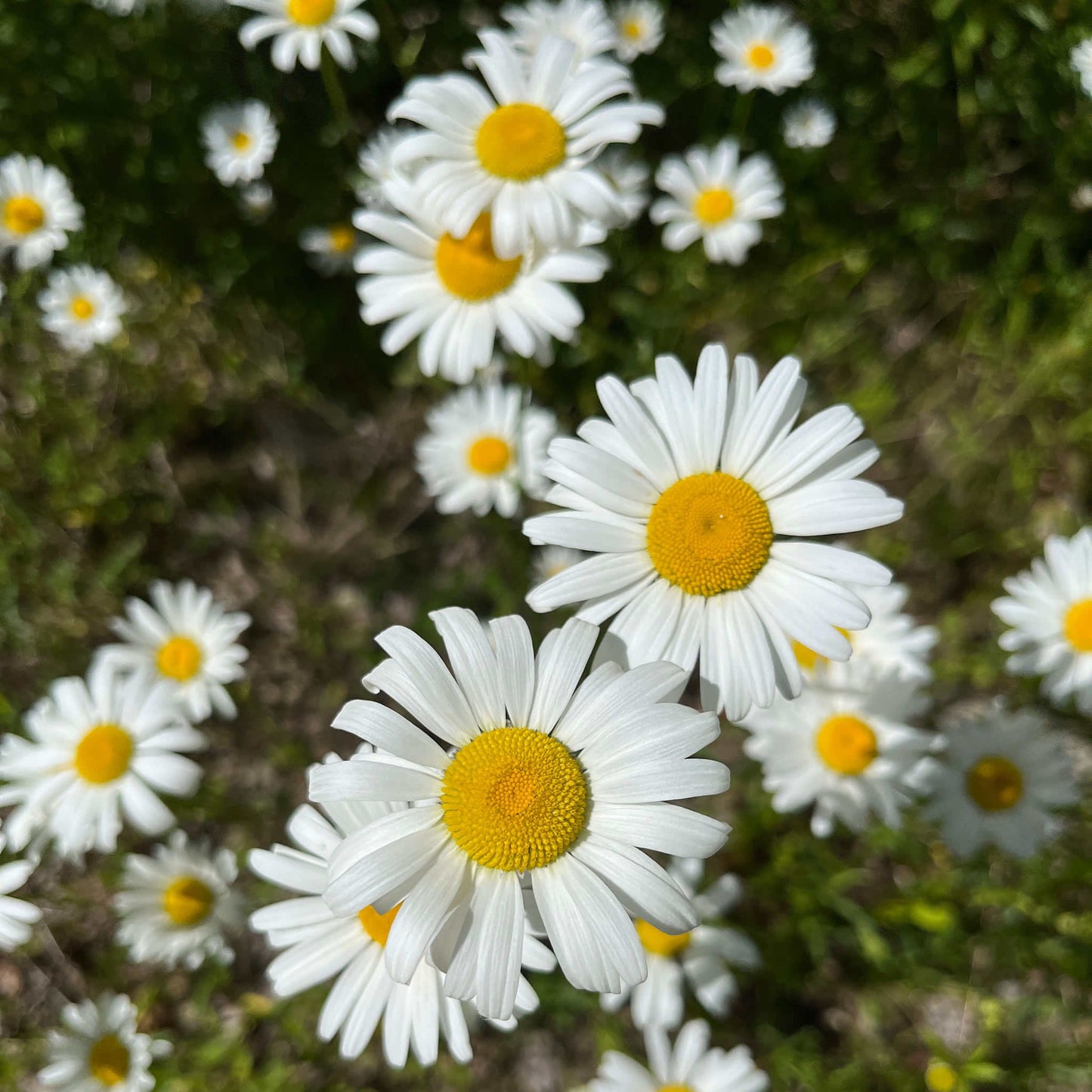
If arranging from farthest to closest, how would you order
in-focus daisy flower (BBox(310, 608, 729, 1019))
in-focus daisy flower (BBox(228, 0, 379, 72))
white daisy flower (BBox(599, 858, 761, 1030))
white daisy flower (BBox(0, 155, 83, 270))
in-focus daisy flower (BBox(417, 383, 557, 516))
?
white daisy flower (BBox(0, 155, 83, 270))
in-focus daisy flower (BBox(417, 383, 557, 516))
in-focus daisy flower (BBox(228, 0, 379, 72))
white daisy flower (BBox(599, 858, 761, 1030))
in-focus daisy flower (BBox(310, 608, 729, 1019))

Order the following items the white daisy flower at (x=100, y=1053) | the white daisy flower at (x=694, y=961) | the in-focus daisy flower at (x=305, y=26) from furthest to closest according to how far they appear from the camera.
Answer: the in-focus daisy flower at (x=305, y=26), the white daisy flower at (x=694, y=961), the white daisy flower at (x=100, y=1053)

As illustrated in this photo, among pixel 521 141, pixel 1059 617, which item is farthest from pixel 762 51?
pixel 1059 617

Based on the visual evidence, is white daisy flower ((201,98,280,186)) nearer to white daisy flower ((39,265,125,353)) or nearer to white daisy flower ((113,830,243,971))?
white daisy flower ((39,265,125,353))

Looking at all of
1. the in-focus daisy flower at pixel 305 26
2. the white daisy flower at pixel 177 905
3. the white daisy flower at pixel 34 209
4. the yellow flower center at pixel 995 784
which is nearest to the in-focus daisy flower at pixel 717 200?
the in-focus daisy flower at pixel 305 26

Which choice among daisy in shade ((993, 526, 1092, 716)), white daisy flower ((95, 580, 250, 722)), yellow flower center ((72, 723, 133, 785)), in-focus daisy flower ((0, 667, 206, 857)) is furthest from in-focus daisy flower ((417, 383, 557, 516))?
daisy in shade ((993, 526, 1092, 716))

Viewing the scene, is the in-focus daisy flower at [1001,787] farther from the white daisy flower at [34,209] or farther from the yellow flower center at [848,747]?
the white daisy flower at [34,209]

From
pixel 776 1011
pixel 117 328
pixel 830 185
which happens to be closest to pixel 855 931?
pixel 776 1011

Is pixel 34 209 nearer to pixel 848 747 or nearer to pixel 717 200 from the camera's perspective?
pixel 717 200
